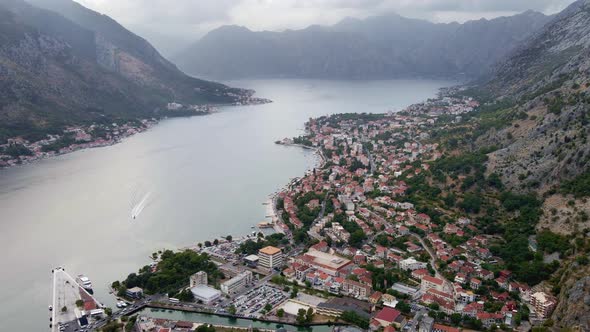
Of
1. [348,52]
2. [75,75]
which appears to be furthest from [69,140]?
[348,52]

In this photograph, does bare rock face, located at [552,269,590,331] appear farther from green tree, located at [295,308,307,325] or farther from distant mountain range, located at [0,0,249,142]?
distant mountain range, located at [0,0,249,142]

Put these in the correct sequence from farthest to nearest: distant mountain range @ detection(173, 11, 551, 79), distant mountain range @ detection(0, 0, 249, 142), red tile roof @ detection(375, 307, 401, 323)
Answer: distant mountain range @ detection(173, 11, 551, 79) → distant mountain range @ detection(0, 0, 249, 142) → red tile roof @ detection(375, 307, 401, 323)

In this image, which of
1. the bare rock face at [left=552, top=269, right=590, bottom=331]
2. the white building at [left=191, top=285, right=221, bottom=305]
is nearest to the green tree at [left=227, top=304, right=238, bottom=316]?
the white building at [left=191, top=285, right=221, bottom=305]

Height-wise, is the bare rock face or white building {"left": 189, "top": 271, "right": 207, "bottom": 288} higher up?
the bare rock face

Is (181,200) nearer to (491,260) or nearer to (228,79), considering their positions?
(491,260)

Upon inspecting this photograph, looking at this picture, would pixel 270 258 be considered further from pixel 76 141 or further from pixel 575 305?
pixel 76 141

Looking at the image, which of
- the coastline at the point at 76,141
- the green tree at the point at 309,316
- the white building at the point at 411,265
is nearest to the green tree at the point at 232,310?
the green tree at the point at 309,316

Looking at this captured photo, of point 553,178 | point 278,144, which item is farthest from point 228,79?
point 553,178
